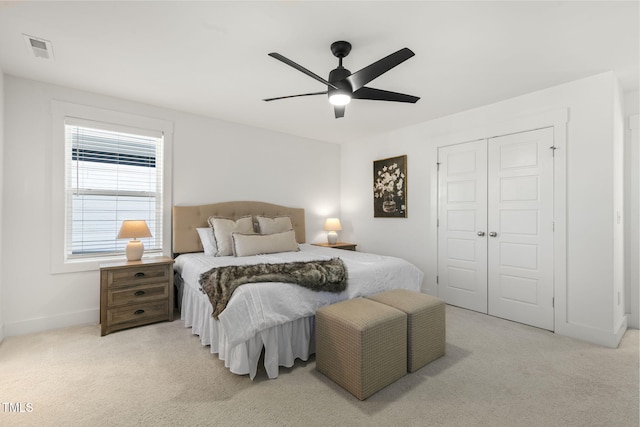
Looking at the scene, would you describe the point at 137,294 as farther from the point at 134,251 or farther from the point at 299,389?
the point at 299,389

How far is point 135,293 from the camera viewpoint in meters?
3.05

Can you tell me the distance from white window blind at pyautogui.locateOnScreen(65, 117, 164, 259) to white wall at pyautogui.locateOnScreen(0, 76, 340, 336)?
19cm

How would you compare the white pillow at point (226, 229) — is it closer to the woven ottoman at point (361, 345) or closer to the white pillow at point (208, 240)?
the white pillow at point (208, 240)

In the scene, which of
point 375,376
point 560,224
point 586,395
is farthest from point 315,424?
point 560,224

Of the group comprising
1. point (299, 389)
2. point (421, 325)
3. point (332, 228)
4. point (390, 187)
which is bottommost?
point (299, 389)

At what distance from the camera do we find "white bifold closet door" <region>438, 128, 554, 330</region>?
3.16 meters

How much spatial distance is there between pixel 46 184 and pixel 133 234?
969 mm

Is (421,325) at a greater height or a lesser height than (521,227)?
lesser

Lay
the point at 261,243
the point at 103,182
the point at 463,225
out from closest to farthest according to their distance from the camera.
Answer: the point at 103,182
the point at 261,243
the point at 463,225

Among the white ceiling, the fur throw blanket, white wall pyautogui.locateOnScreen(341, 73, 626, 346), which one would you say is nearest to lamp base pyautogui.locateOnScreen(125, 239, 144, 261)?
the fur throw blanket

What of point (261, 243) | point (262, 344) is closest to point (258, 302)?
point (262, 344)

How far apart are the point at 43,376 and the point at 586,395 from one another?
3749 millimetres

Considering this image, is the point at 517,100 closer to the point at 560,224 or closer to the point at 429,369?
the point at 560,224

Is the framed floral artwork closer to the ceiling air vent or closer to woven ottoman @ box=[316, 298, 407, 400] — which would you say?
woven ottoman @ box=[316, 298, 407, 400]
